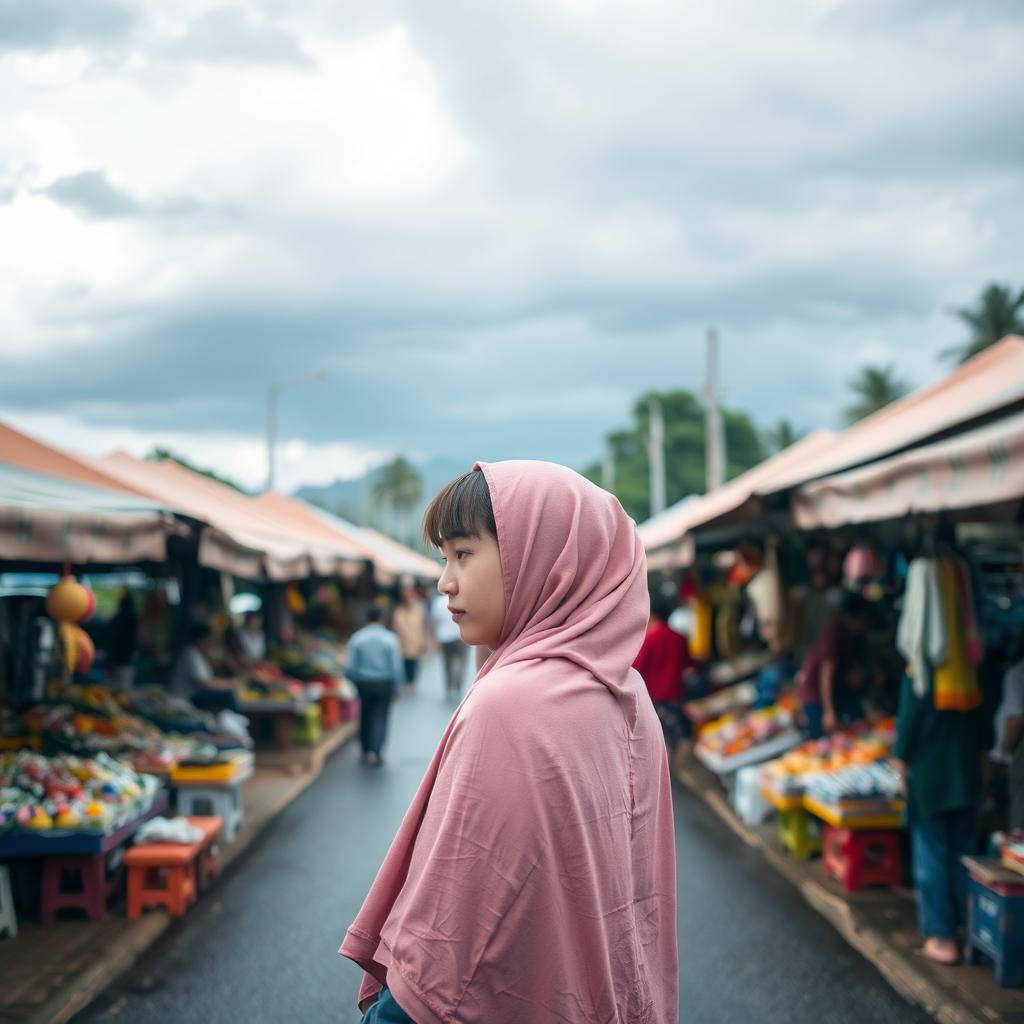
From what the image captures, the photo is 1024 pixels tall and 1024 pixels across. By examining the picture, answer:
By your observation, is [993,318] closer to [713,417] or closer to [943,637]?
[713,417]

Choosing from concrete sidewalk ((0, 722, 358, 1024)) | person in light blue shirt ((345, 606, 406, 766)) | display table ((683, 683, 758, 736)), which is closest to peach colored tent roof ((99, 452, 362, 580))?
person in light blue shirt ((345, 606, 406, 766))

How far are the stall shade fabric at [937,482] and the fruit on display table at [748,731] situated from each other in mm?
3861

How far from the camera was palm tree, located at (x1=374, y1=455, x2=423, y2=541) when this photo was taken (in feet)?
364

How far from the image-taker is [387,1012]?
1.67 m

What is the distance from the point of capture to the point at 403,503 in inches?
4419

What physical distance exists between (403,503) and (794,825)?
346 feet

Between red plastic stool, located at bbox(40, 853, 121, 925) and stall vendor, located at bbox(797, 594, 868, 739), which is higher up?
stall vendor, located at bbox(797, 594, 868, 739)

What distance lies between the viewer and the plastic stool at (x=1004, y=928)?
4.92m

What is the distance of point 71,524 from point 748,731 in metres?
6.71

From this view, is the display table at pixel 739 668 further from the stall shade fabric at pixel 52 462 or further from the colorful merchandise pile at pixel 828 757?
the stall shade fabric at pixel 52 462

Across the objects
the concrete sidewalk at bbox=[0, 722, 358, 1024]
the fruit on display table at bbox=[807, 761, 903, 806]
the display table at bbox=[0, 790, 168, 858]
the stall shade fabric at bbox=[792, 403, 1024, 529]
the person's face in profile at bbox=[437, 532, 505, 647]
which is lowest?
the concrete sidewalk at bbox=[0, 722, 358, 1024]

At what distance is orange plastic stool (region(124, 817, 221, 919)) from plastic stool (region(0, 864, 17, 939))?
66 cm

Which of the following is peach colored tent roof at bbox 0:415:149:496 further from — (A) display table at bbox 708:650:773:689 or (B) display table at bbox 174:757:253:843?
(A) display table at bbox 708:650:773:689

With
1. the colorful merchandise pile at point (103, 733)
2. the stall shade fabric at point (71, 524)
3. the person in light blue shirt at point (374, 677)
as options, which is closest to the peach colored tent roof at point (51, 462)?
the stall shade fabric at point (71, 524)
